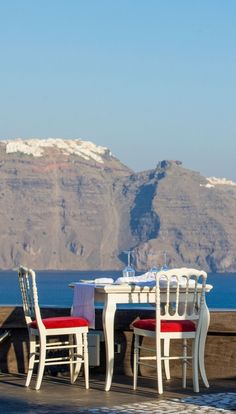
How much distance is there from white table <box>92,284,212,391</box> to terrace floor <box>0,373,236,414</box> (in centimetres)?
19

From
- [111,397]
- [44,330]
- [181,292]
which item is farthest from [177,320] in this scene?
[44,330]

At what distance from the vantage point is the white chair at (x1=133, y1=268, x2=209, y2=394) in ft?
25.7

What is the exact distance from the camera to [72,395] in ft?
25.1

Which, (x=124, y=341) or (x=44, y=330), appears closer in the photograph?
(x=44, y=330)

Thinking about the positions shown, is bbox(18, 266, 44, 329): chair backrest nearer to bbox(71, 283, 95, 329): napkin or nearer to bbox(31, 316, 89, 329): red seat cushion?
bbox(31, 316, 89, 329): red seat cushion

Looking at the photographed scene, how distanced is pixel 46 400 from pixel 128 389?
38.6 inches

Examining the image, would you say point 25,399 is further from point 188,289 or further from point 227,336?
point 227,336

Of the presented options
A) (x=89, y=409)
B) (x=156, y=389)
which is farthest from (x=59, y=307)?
(x=89, y=409)

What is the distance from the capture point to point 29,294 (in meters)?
8.20

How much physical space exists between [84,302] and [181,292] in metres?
0.76

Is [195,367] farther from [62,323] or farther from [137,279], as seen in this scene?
[62,323]

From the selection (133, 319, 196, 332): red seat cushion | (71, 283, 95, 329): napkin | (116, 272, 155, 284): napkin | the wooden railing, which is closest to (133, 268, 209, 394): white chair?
(133, 319, 196, 332): red seat cushion

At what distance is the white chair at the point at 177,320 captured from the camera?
783 cm

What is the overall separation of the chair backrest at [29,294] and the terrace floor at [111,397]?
55 cm
